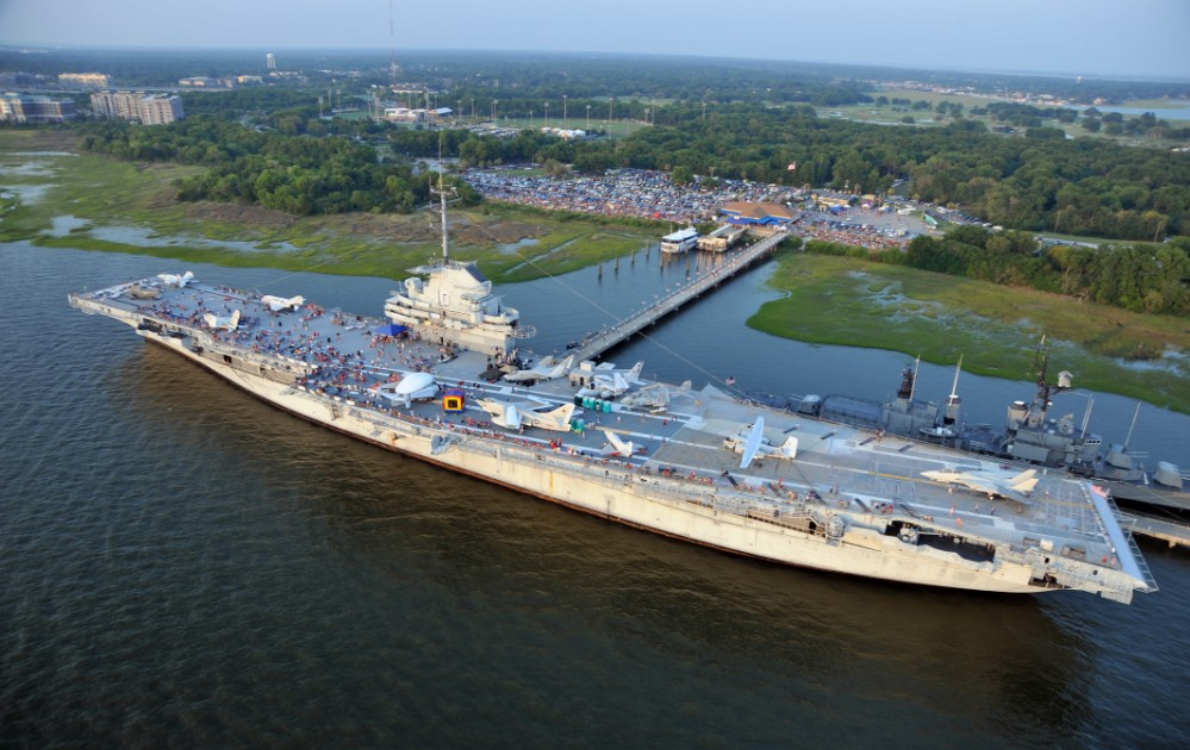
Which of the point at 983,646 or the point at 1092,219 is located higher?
the point at 1092,219

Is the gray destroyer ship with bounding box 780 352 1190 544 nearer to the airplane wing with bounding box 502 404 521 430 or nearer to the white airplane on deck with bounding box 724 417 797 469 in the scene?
the white airplane on deck with bounding box 724 417 797 469

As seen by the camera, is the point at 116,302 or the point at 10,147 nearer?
the point at 116,302

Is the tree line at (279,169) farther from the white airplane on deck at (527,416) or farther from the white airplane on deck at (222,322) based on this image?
the white airplane on deck at (527,416)

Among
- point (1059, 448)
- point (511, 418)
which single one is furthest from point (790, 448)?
point (1059, 448)

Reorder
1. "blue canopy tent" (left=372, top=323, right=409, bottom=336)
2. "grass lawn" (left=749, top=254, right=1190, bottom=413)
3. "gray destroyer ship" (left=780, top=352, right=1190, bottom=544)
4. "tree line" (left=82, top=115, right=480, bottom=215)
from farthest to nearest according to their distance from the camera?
"tree line" (left=82, top=115, right=480, bottom=215) < "grass lawn" (left=749, top=254, right=1190, bottom=413) < "blue canopy tent" (left=372, top=323, right=409, bottom=336) < "gray destroyer ship" (left=780, top=352, right=1190, bottom=544)

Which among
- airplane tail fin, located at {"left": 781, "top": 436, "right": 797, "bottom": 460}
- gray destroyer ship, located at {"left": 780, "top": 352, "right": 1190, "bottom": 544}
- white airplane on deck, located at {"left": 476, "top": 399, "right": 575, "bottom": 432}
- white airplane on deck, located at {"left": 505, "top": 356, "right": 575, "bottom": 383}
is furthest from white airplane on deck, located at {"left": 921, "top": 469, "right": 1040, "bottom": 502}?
white airplane on deck, located at {"left": 505, "top": 356, "right": 575, "bottom": 383}

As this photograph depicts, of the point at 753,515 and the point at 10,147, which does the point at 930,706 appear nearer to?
the point at 753,515

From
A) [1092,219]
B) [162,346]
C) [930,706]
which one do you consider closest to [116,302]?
[162,346]
